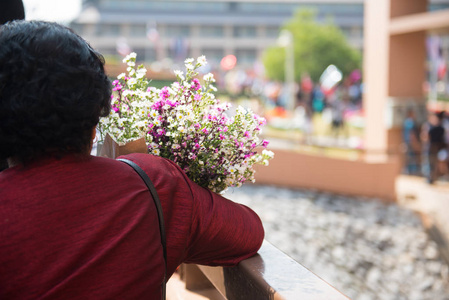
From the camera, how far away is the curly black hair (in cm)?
128

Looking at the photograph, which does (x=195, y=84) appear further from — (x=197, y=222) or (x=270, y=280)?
(x=270, y=280)

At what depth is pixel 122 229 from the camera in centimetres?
133

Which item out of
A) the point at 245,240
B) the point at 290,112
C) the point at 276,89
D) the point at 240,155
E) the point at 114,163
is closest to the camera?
the point at 114,163

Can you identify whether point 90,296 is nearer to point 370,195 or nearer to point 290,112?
point 370,195

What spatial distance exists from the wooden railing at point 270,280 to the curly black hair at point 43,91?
0.72 metres

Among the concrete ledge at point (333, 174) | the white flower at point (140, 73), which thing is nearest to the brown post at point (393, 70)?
the concrete ledge at point (333, 174)

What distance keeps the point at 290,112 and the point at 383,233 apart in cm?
2332

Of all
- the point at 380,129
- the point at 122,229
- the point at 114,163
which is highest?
the point at 114,163

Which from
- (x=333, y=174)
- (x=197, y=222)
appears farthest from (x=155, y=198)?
(x=333, y=174)

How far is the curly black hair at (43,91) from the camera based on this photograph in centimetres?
128

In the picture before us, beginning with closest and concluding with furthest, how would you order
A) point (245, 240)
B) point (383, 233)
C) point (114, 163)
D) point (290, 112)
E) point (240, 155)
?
point (114, 163)
point (245, 240)
point (240, 155)
point (383, 233)
point (290, 112)

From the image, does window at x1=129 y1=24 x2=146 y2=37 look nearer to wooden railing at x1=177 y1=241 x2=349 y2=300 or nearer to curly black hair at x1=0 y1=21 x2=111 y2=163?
wooden railing at x1=177 y1=241 x2=349 y2=300

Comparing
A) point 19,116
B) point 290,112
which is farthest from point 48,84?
point 290,112

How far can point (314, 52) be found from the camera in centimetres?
6350
